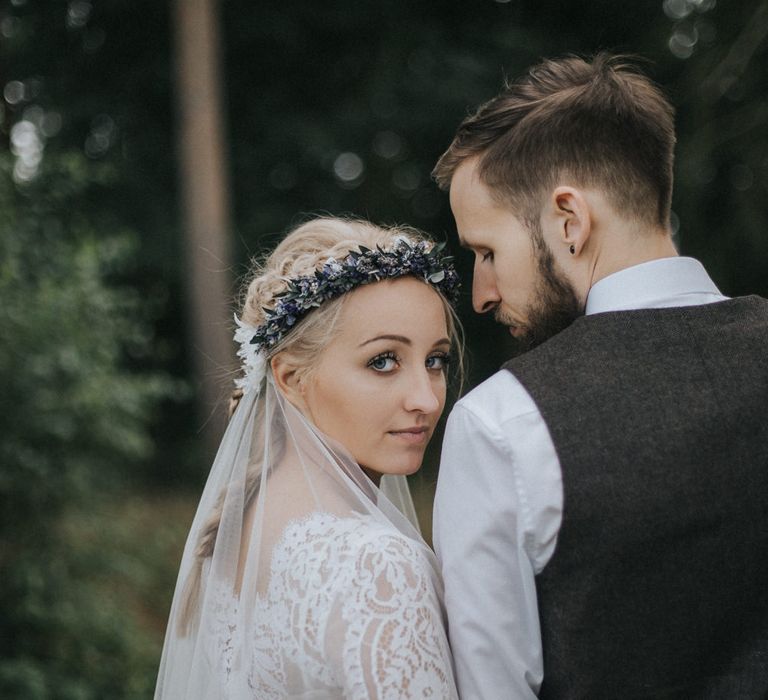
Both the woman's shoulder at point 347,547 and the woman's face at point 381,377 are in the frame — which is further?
the woman's face at point 381,377

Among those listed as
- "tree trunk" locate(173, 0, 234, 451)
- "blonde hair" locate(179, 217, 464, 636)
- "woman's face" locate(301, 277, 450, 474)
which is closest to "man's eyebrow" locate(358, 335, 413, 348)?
"woman's face" locate(301, 277, 450, 474)

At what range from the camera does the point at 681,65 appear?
10844mm

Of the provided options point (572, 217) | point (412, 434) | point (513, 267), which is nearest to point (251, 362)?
point (412, 434)

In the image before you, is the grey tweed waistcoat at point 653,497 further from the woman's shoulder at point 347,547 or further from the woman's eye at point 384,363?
the woman's eye at point 384,363

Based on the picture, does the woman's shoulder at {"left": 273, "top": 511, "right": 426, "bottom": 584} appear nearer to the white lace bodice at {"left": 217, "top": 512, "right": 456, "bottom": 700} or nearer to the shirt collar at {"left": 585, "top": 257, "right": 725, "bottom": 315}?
the white lace bodice at {"left": 217, "top": 512, "right": 456, "bottom": 700}

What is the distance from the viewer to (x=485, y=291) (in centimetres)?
208

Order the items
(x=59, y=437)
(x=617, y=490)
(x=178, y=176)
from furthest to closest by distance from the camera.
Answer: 1. (x=178, y=176)
2. (x=59, y=437)
3. (x=617, y=490)

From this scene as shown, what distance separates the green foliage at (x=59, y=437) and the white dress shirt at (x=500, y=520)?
3.51 m

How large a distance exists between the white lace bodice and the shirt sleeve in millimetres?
87

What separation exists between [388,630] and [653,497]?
0.59 meters

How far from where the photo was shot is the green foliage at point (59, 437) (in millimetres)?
4621

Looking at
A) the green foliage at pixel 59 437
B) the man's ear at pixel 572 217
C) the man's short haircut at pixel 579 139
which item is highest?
the man's short haircut at pixel 579 139

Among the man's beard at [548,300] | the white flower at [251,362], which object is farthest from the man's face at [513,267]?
the white flower at [251,362]

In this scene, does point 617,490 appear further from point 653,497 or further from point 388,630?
point 388,630
